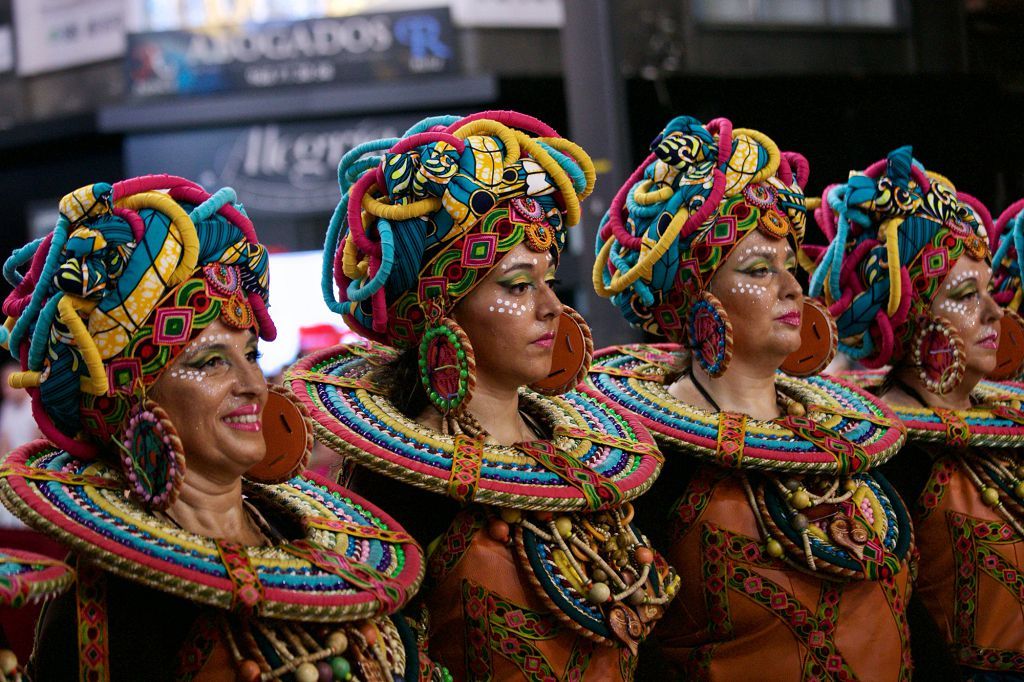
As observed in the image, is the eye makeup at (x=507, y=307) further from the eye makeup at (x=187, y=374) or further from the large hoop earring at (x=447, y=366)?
the eye makeup at (x=187, y=374)

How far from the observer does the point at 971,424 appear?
313 centimetres

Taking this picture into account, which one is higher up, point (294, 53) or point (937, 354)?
point (294, 53)

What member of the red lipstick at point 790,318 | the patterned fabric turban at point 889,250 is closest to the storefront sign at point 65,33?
the patterned fabric turban at point 889,250

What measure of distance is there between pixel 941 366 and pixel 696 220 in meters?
0.86

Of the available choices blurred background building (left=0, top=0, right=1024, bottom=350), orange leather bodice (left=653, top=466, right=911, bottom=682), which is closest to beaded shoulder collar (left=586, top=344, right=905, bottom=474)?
orange leather bodice (left=653, top=466, right=911, bottom=682)

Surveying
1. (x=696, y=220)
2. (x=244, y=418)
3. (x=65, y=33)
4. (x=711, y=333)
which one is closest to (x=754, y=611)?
(x=711, y=333)

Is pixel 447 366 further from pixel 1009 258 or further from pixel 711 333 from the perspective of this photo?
pixel 1009 258

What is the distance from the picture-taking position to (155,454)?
195 centimetres

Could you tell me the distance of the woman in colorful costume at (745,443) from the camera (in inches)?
105

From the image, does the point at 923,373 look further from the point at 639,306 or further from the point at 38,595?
the point at 38,595

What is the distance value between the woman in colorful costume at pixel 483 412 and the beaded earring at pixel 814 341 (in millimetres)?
678

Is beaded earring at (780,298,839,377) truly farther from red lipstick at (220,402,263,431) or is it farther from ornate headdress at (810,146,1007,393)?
red lipstick at (220,402,263,431)

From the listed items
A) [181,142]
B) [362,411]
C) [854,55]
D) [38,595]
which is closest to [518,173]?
[362,411]

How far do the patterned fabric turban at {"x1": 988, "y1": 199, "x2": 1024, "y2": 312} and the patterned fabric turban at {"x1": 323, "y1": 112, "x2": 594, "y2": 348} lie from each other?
169cm
